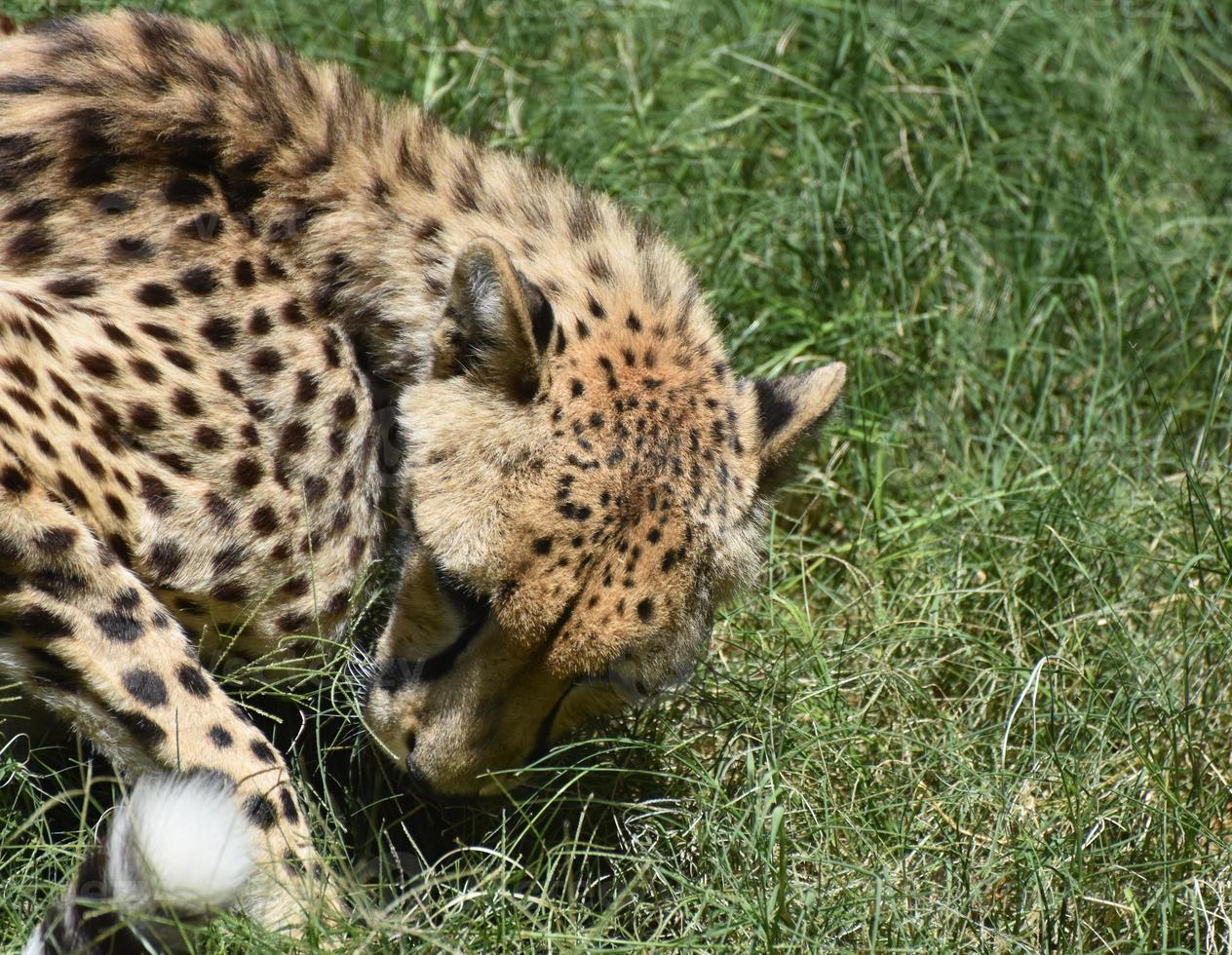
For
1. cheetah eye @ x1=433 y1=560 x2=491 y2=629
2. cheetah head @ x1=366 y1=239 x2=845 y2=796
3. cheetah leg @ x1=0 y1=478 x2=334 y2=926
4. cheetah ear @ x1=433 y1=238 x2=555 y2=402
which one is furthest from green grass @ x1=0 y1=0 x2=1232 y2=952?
cheetah ear @ x1=433 y1=238 x2=555 y2=402

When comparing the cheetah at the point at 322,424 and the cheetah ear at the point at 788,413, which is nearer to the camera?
the cheetah at the point at 322,424

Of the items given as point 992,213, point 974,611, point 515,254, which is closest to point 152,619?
point 515,254

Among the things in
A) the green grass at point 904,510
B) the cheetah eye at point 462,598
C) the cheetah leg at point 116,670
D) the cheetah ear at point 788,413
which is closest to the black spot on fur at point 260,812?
the cheetah leg at point 116,670

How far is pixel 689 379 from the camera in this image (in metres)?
3.74

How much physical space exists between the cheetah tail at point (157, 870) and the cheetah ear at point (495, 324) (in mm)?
1119

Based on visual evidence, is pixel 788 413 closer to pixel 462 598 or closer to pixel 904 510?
pixel 462 598

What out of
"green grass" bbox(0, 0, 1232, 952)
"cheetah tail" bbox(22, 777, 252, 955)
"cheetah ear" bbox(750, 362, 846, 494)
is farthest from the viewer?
"cheetah ear" bbox(750, 362, 846, 494)

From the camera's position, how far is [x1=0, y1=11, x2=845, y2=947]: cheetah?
344 centimetres

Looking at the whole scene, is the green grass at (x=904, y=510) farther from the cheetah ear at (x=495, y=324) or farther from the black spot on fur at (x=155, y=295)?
the black spot on fur at (x=155, y=295)

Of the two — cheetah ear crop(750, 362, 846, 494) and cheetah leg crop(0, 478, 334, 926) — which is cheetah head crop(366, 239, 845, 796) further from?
cheetah leg crop(0, 478, 334, 926)

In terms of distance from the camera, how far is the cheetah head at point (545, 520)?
11.2 feet

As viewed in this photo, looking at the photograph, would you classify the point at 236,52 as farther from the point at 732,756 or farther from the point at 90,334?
the point at 732,756

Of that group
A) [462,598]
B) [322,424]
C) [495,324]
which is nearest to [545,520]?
[462,598]

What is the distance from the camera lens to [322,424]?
12.5 ft
